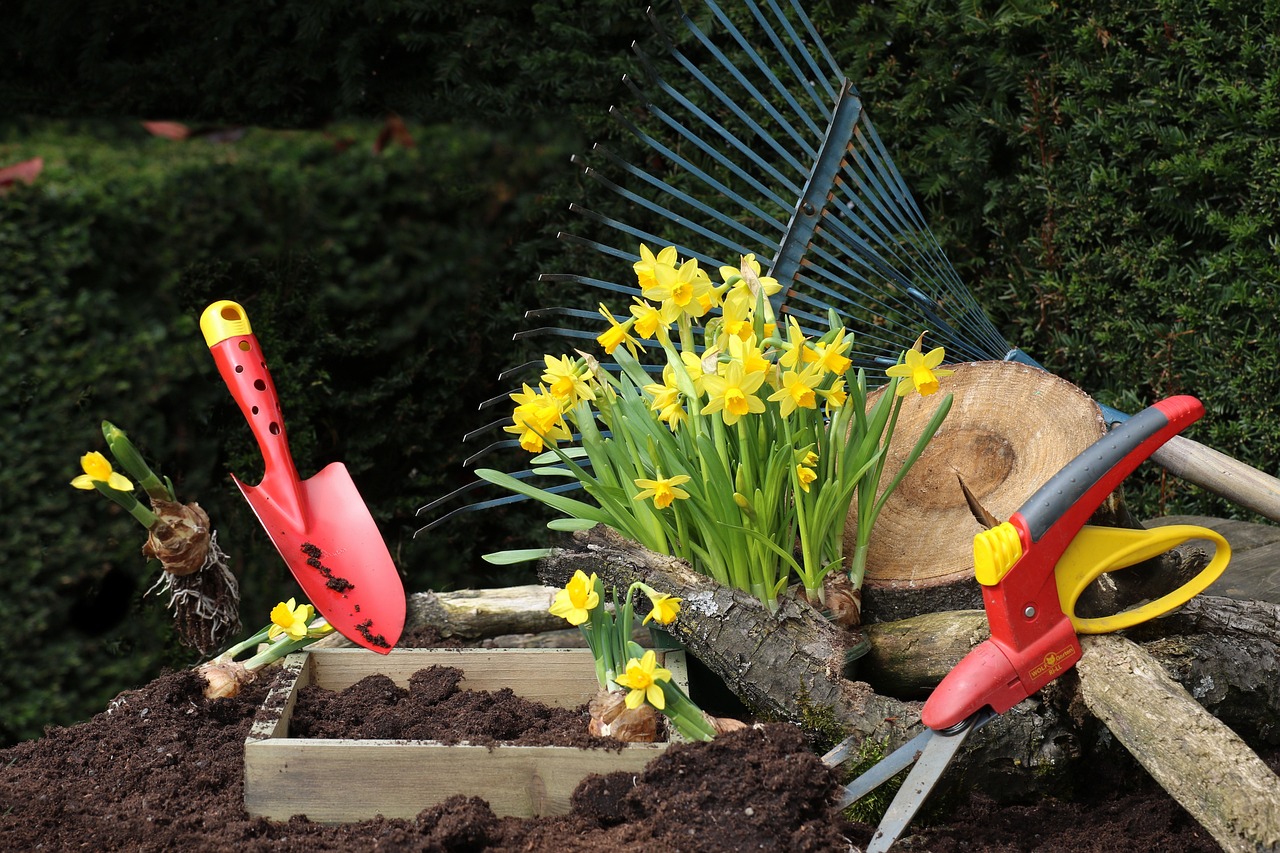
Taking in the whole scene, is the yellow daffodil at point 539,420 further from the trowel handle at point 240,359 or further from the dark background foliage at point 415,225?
the dark background foliage at point 415,225

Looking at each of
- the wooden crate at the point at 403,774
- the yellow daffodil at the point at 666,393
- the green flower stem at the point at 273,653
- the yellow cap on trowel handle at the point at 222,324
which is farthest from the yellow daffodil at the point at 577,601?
the yellow cap on trowel handle at the point at 222,324

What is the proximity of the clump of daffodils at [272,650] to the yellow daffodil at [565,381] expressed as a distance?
1.59 feet

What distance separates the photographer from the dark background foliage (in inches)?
80.3

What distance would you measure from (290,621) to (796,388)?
779 millimetres

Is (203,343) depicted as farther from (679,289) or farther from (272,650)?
(679,289)

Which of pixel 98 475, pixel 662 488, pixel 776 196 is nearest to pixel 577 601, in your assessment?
pixel 662 488

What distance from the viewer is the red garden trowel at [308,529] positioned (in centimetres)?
154

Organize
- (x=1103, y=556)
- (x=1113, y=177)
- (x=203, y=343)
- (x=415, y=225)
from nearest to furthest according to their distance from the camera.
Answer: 1. (x=1103, y=556)
2. (x=1113, y=177)
3. (x=203, y=343)
4. (x=415, y=225)

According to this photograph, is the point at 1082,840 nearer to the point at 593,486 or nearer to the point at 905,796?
the point at 905,796

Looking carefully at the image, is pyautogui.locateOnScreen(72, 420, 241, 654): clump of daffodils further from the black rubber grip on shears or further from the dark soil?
the black rubber grip on shears

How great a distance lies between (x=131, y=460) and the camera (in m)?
1.39

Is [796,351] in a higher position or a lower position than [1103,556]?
higher

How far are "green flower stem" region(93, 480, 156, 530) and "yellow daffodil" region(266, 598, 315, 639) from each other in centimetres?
21

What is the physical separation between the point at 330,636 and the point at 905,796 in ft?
3.36
